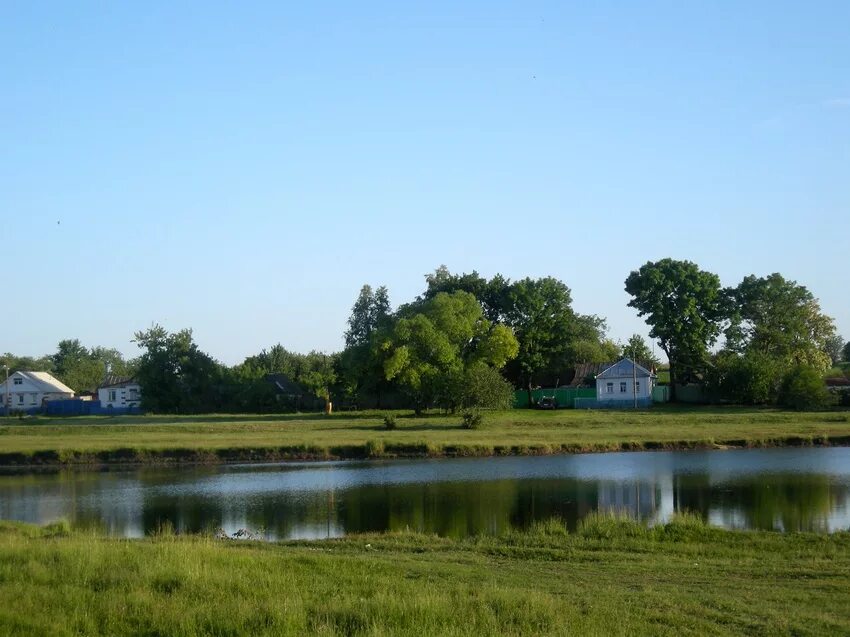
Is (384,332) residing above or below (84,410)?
above

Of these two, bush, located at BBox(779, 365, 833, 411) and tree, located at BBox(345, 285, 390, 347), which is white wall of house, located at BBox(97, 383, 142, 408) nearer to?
tree, located at BBox(345, 285, 390, 347)

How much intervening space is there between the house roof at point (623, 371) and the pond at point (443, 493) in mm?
40519

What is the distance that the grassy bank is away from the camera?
5416cm

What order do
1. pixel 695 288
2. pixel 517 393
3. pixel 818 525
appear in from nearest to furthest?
1. pixel 818 525
2. pixel 695 288
3. pixel 517 393

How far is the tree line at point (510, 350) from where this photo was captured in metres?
82.8

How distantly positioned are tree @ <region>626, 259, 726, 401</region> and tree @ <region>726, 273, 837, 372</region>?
2.74 meters

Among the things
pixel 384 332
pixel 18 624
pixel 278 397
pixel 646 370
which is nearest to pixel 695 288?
pixel 646 370

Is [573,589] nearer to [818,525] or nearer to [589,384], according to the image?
[818,525]

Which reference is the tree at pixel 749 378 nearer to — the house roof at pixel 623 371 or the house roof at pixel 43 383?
the house roof at pixel 623 371

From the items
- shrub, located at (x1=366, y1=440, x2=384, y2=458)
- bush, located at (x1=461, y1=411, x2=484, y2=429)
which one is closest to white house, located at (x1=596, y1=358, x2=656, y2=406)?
bush, located at (x1=461, y1=411, x2=484, y2=429)

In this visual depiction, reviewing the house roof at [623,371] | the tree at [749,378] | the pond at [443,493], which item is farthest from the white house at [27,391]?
the tree at [749,378]

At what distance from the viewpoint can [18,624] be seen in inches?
504

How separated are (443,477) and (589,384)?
5605 centimetres

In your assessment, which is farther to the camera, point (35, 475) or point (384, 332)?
point (384, 332)
